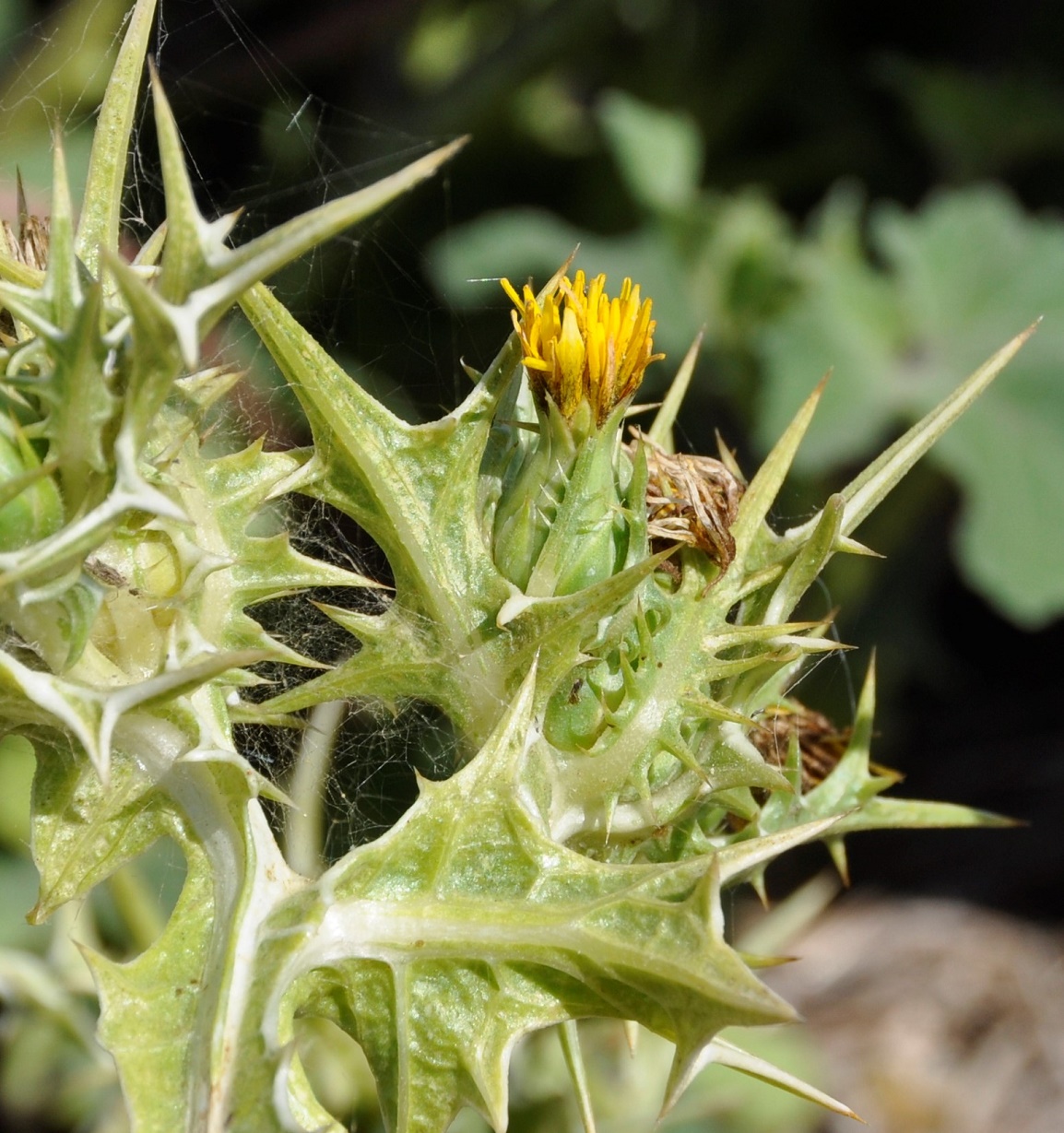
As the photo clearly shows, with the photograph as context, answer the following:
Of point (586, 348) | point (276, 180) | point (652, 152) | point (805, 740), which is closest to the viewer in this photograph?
point (586, 348)

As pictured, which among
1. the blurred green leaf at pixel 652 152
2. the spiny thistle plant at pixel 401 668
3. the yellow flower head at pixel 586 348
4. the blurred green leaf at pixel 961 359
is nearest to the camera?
the spiny thistle plant at pixel 401 668

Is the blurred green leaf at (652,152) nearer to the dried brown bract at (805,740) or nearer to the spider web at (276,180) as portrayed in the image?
the spider web at (276,180)

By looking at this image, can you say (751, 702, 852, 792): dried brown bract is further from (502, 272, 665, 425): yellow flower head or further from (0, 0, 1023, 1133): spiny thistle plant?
(502, 272, 665, 425): yellow flower head

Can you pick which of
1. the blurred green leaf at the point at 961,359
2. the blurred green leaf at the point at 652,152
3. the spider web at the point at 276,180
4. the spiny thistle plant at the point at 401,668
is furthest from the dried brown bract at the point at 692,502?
the blurred green leaf at the point at 652,152

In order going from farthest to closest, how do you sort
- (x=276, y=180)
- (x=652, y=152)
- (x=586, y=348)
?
(x=652, y=152), (x=276, y=180), (x=586, y=348)

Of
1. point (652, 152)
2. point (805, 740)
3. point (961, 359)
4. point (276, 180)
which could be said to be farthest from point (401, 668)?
point (652, 152)

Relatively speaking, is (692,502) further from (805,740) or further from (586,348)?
(805,740)
